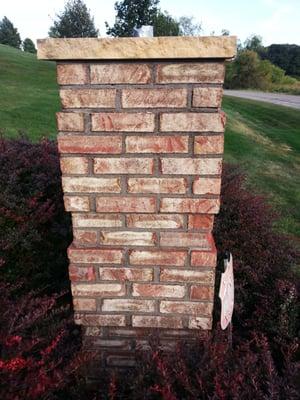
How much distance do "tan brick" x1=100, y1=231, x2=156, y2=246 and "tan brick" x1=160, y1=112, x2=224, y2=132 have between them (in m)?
0.53

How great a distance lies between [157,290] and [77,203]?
24.6 inches

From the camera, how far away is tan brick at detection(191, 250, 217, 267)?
1.72 m

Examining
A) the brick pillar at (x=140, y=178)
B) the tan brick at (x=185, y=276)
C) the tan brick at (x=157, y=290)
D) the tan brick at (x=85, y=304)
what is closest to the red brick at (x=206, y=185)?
the brick pillar at (x=140, y=178)

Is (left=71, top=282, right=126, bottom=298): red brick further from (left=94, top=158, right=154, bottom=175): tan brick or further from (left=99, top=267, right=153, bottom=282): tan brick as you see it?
(left=94, top=158, right=154, bottom=175): tan brick

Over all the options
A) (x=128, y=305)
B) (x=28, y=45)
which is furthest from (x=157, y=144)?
(x=28, y=45)

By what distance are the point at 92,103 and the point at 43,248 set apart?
4.93 ft

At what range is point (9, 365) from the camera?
132 centimetres

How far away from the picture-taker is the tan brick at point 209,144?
1.52 meters

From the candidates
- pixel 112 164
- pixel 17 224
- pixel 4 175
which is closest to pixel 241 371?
pixel 112 164

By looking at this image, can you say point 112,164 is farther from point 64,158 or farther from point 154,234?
point 154,234

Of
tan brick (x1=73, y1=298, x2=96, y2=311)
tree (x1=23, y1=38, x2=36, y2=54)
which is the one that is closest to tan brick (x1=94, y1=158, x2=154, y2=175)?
tan brick (x1=73, y1=298, x2=96, y2=311)

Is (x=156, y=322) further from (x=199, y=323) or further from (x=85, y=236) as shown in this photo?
(x=85, y=236)

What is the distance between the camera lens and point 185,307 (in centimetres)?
185

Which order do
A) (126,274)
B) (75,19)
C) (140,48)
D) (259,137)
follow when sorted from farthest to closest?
(75,19), (259,137), (126,274), (140,48)
